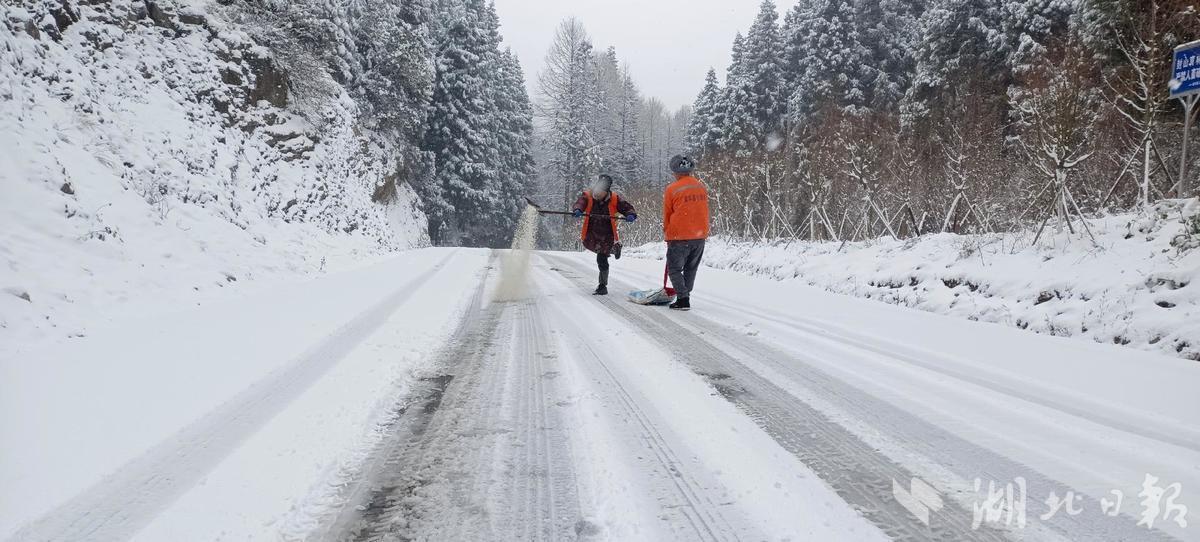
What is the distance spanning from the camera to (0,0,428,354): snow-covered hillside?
5016 mm

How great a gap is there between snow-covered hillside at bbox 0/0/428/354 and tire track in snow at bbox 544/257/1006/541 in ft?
15.3

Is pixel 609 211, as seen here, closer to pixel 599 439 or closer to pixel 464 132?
pixel 599 439

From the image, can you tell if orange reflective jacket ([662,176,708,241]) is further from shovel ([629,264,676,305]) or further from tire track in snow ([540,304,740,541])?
tire track in snow ([540,304,740,541])

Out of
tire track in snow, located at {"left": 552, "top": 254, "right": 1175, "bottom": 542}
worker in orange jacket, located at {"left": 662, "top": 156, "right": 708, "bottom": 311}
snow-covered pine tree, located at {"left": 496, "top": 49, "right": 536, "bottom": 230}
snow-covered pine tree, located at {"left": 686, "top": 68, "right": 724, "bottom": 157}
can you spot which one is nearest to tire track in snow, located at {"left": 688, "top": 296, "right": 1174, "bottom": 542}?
tire track in snow, located at {"left": 552, "top": 254, "right": 1175, "bottom": 542}

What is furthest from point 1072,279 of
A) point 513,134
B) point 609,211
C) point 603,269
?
point 513,134

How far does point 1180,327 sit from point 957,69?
2018cm

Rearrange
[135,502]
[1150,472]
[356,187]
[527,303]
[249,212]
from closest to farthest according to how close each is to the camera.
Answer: [135,502] → [1150,472] → [527,303] → [249,212] → [356,187]

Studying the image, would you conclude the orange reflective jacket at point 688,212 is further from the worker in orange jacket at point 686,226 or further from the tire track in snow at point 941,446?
the tire track in snow at point 941,446

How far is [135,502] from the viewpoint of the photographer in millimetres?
1784

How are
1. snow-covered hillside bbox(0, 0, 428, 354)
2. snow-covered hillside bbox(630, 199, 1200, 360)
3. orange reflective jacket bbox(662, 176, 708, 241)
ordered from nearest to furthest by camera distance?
snow-covered hillside bbox(630, 199, 1200, 360) → snow-covered hillside bbox(0, 0, 428, 354) → orange reflective jacket bbox(662, 176, 708, 241)

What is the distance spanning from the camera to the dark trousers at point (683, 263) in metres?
6.44

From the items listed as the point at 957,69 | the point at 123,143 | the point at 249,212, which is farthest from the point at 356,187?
the point at 957,69

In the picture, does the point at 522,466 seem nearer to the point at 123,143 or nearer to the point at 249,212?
the point at 123,143

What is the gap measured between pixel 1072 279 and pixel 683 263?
154 inches
